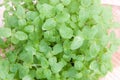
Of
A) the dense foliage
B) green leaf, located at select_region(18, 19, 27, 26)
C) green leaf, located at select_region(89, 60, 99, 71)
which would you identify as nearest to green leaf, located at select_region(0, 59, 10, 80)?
the dense foliage

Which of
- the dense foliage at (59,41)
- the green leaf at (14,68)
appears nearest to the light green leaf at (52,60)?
the dense foliage at (59,41)

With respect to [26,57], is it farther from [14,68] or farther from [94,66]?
[94,66]

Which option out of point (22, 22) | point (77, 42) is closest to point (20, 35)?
point (22, 22)

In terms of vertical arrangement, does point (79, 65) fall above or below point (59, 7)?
below

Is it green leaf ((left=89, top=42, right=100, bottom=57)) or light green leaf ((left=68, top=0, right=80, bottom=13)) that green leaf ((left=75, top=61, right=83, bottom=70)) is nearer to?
green leaf ((left=89, top=42, right=100, bottom=57))

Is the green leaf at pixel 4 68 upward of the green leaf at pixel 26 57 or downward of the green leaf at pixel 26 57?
downward

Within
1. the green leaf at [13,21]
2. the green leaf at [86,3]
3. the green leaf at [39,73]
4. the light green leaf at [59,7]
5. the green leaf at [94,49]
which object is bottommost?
the green leaf at [39,73]

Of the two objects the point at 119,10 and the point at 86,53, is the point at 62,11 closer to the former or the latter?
the point at 86,53

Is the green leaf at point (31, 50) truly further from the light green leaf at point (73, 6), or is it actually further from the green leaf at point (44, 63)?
the light green leaf at point (73, 6)
